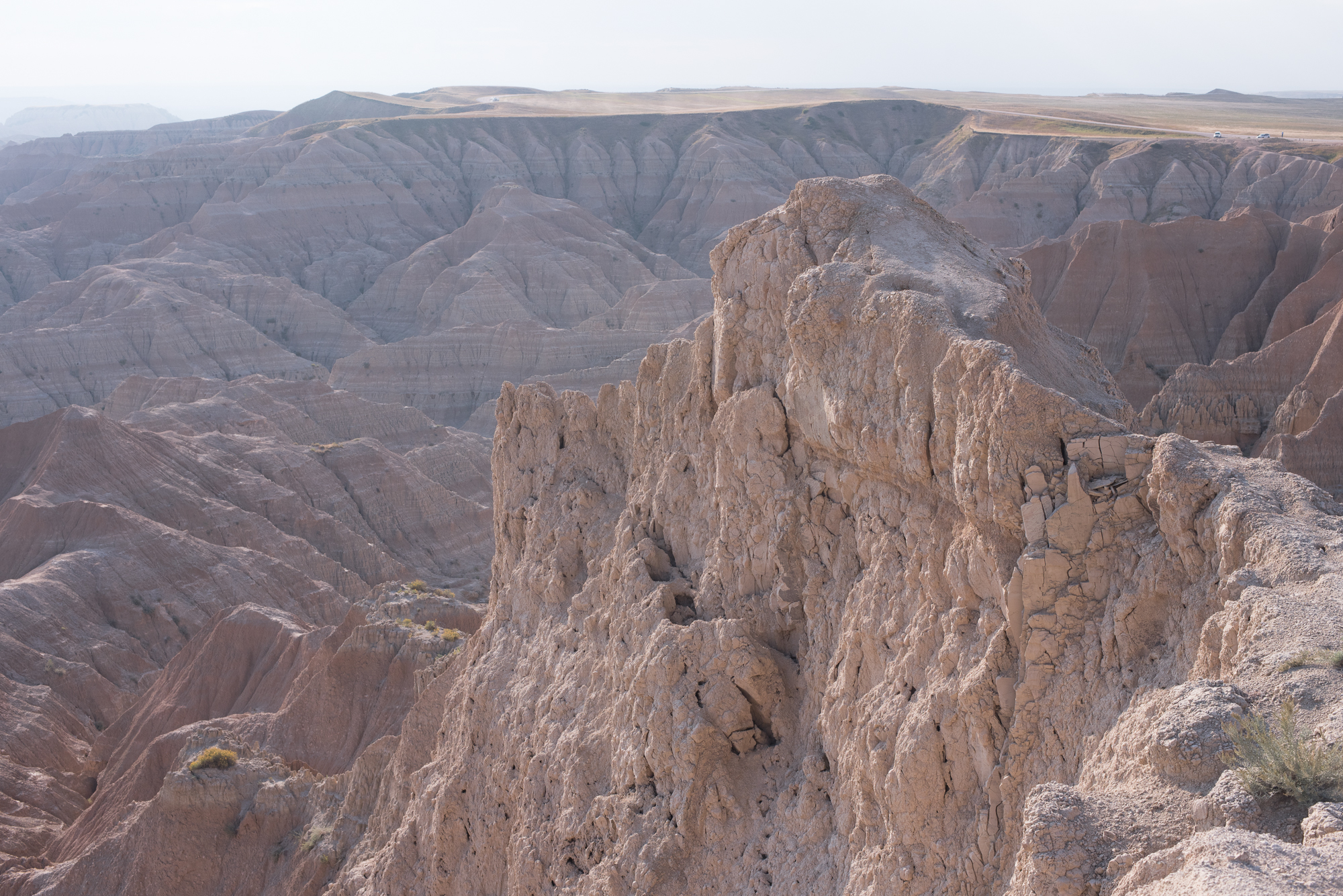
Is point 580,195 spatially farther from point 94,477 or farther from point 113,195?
point 94,477

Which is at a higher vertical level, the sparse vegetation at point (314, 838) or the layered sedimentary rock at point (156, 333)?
the sparse vegetation at point (314, 838)

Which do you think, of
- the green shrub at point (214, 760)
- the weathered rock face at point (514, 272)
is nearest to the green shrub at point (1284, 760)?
the green shrub at point (214, 760)

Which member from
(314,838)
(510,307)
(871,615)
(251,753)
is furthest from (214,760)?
(510,307)

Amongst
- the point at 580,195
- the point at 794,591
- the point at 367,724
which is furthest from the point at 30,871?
the point at 580,195

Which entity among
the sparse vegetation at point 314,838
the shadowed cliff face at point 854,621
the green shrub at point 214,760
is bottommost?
the green shrub at point 214,760

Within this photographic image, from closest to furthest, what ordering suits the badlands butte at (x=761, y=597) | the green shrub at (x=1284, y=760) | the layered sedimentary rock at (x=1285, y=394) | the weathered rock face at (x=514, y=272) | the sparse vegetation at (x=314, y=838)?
the green shrub at (x=1284, y=760) → the badlands butte at (x=761, y=597) → the sparse vegetation at (x=314, y=838) → the layered sedimentary rock at (x=1285, y=394) → the weathered rock face at (x=514, y=272)

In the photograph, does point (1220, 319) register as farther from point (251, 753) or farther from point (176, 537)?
point (176, 537)

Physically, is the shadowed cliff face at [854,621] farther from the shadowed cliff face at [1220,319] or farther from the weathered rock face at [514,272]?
the weathered rock face at [514,272]

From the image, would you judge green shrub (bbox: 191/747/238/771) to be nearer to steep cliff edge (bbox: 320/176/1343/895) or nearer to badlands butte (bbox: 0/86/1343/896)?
badlands butte (bbox: 0/86/1343/896)
